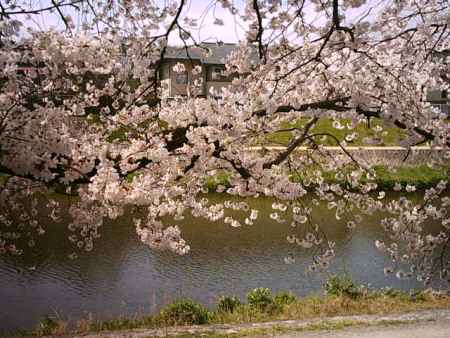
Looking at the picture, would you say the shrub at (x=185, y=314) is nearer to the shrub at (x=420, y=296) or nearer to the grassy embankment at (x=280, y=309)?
the grassy embankment at (x=280, y=309)

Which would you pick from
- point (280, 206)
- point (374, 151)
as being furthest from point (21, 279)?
point (374, 151)

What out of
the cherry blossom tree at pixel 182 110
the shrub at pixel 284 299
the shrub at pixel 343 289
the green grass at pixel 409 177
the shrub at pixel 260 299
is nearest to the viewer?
the cherry blossom tree at pixel 182 110

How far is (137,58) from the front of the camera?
5.06m

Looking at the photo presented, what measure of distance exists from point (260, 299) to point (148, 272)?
327cm

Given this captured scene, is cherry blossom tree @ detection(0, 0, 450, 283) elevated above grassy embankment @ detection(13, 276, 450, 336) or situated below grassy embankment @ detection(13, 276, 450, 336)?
above

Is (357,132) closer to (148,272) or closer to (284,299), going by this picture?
(284,299)

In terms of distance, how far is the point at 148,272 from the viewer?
35.0ft

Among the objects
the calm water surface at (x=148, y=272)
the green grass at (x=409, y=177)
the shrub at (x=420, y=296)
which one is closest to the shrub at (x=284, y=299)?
the calm water surface at (x=148, y=272)

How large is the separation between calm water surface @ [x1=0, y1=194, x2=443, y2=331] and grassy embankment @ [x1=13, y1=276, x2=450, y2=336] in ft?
3.38

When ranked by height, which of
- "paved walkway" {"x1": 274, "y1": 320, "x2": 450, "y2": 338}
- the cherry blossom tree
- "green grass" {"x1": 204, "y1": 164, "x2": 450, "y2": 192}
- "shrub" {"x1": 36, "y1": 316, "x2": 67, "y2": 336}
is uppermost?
"green grass" {"x1": 204, "y1": 164, "x2": 450, "y2": 192}

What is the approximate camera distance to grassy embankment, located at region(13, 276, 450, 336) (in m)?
7.13

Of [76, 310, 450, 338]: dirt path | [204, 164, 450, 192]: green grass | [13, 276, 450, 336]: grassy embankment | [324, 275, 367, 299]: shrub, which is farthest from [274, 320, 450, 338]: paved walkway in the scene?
[204, 164, 450, 192]: green grass

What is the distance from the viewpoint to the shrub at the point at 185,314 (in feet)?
24.0

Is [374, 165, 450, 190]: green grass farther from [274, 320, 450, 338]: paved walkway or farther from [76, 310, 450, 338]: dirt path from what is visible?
[274, 320, 450, 338]: paved walkway
